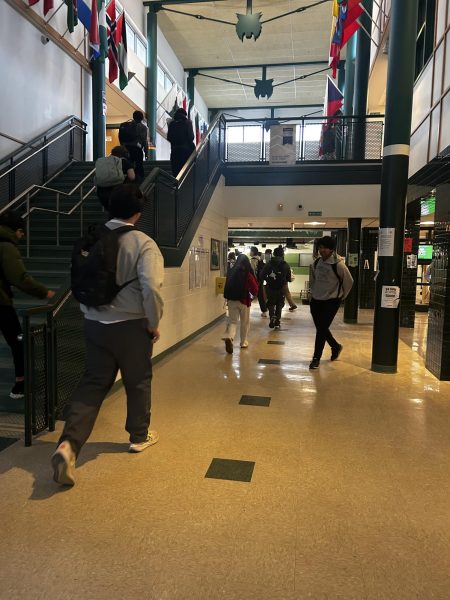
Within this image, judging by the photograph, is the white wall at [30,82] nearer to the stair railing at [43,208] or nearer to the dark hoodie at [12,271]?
the stair railing at [43,208]

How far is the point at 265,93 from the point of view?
15.3m

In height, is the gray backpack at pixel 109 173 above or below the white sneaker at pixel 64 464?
above

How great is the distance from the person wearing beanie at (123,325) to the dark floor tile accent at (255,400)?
63.4 inches

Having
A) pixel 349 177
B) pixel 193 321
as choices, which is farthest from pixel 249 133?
pixel 193 321

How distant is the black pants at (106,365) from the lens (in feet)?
8.70

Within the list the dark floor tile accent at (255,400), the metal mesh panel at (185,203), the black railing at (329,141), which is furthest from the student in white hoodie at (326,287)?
the black railing at (329,141)

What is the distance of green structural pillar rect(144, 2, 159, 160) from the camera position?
14.4 m

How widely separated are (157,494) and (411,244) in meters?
8.39

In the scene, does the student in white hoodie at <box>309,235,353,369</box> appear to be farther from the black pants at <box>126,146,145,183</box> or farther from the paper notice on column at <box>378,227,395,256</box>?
the black pants at <box>126,146,145,183</box>

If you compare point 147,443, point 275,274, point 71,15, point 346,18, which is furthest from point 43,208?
point 346,18

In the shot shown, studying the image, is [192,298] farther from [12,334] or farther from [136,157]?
[12,334]

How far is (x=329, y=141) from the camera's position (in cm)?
1013

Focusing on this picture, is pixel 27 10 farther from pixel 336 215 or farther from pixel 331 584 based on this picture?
pixel 331 584

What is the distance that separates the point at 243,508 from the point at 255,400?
1906mm
